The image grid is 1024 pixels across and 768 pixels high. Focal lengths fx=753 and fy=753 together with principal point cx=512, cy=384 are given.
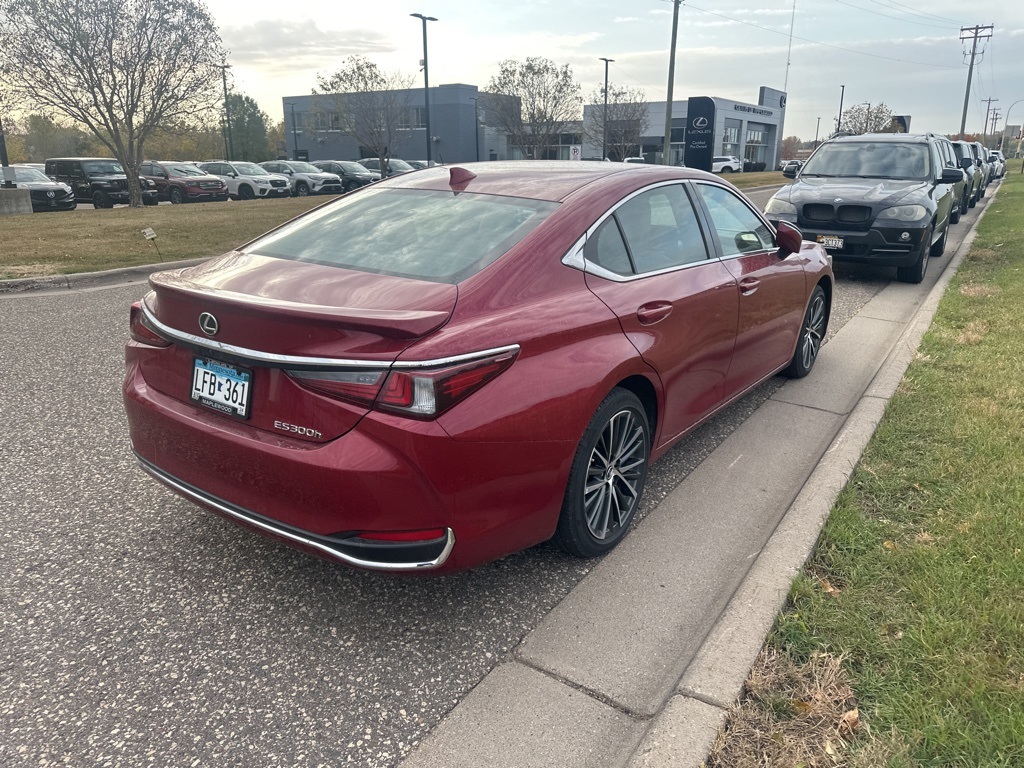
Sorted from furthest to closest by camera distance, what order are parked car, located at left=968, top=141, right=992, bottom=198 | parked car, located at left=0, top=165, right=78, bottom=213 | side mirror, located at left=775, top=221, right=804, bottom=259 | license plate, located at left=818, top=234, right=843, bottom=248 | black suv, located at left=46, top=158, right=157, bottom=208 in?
black suv, located at left=46, top=158, right=157, bottom=208
parked car, located at left=968, top=141, right=992, bottom=198
parked car, located at left=0, top=165, right=78, bottom=213
license plate, located at left=818, top=234, right=843, bottom=248
side mirror, located at left=775, top=221, right=804, bottom=259

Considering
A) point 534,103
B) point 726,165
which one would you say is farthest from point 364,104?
point 726,165

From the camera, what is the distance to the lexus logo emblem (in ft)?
8.53

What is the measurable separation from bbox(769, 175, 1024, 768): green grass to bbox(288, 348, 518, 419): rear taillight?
4.66ft

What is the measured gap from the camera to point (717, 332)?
12.8 ft

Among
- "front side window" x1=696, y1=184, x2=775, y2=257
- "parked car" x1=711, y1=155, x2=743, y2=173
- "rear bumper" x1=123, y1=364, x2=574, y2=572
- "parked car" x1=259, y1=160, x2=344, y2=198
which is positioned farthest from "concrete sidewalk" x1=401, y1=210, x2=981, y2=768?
"parked car" x1=711, y1=155, x2=743, y2=173

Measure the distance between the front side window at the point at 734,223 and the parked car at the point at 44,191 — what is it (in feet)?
83.5

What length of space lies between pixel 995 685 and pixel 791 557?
0.87 metres

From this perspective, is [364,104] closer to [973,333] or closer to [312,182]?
[312,182]

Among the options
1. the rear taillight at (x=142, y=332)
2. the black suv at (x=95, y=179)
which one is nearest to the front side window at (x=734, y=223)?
the rear taillight at (x=142, y=332)

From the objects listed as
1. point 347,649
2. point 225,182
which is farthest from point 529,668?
point 225,182

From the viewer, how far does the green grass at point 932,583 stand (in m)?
2.19

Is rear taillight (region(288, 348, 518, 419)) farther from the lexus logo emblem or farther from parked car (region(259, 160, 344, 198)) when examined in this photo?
parked car (region(259, 160, 344, 198))

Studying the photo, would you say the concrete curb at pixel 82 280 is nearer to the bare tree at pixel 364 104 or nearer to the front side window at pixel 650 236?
the front side window at pixel 650 236

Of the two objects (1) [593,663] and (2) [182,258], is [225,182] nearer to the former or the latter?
(2) [182,258]
